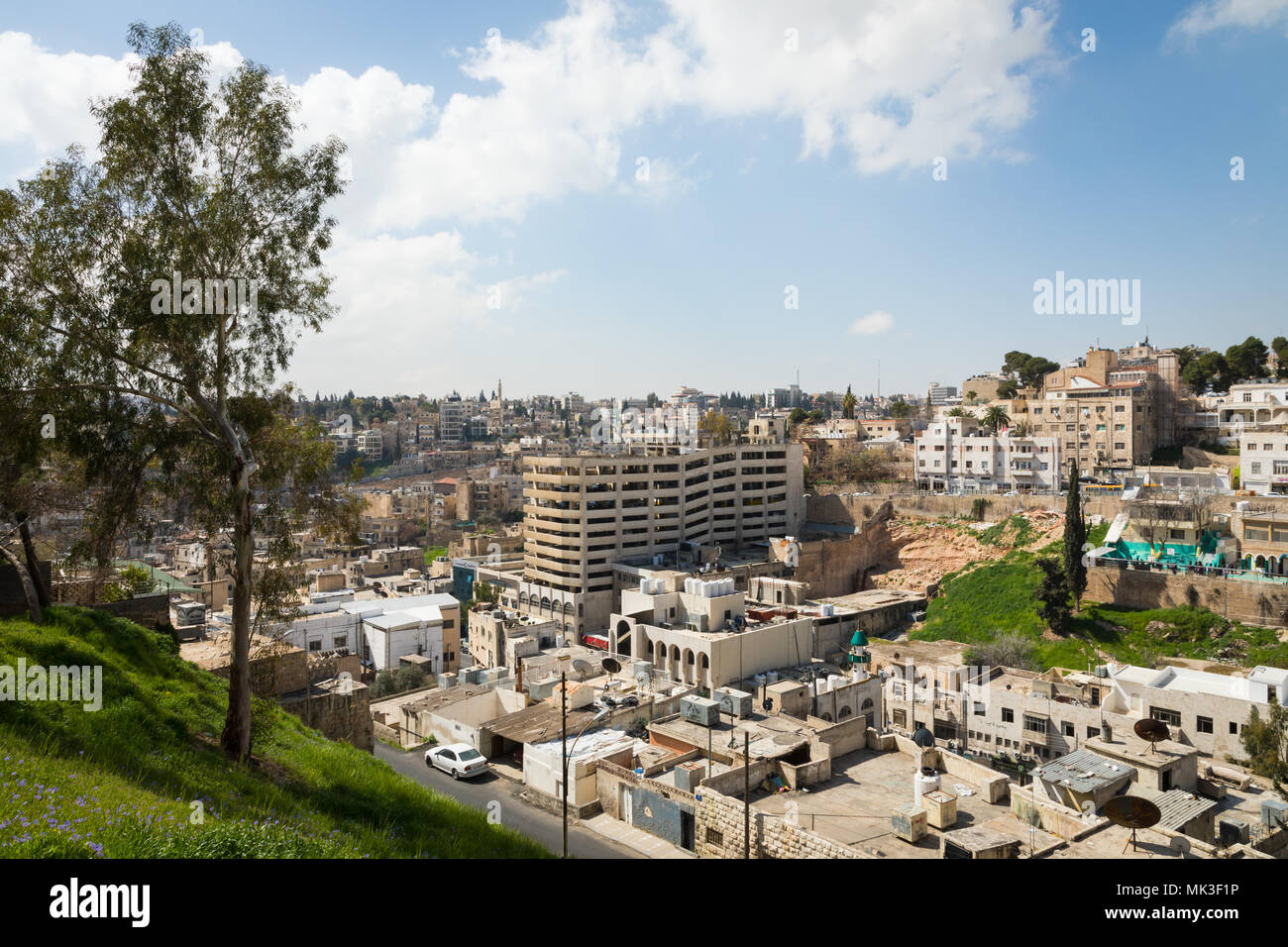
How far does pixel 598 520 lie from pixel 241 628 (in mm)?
37005

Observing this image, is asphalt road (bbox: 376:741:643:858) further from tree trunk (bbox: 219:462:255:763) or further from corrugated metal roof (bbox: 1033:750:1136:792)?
corrugated metal roof (bbox: 1033:750:1136:792)

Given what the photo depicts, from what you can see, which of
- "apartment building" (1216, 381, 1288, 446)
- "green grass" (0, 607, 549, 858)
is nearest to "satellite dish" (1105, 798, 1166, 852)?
"green grass" (0, 607, 549, 858)

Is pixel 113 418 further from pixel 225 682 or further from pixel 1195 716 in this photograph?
pixel 1195 716

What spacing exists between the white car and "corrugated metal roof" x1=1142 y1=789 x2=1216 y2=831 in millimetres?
13517

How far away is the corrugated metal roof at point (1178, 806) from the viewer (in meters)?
14.5

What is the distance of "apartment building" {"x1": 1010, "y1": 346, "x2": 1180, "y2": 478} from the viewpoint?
176ft

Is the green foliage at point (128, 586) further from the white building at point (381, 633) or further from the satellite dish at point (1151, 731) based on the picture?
the satellite dish at point (1151, 731)

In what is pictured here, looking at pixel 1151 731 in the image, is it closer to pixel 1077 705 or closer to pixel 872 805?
pixel 1077 705

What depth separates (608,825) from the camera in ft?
50.6

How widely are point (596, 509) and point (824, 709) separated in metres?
24.3

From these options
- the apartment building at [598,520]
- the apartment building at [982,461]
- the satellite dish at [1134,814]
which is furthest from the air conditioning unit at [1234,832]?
the apartment building at [982,461]

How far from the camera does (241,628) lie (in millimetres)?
8742

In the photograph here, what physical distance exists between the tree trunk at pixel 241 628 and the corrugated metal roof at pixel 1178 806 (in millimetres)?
15090

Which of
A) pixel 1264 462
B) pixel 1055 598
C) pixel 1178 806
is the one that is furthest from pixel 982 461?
pixel 1178 806
